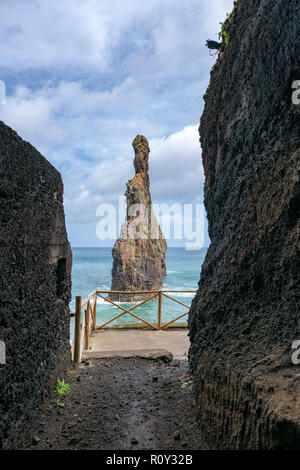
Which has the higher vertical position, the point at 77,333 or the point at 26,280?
the point at 26,280

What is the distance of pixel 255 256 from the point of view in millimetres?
3199

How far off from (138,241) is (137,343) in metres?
30.1

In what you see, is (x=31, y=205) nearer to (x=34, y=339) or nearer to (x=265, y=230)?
(x=34, y=339)

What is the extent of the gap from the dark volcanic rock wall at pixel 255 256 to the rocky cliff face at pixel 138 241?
1136 inches

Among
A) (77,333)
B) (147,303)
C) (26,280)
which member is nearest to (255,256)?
(26,280)

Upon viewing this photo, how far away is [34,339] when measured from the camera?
141 inches

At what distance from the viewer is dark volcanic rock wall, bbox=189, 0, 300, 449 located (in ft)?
7.45

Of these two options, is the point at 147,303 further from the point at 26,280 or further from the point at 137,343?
the point at 26,280

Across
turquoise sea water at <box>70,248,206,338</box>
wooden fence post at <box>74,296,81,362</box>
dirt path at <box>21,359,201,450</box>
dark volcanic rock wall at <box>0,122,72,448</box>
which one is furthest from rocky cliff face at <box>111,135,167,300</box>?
dark volcanic rock wall at <box>0,122,72,448</box>

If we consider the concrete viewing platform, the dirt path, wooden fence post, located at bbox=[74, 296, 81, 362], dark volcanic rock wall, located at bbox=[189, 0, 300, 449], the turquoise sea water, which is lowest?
the turquoise sea water

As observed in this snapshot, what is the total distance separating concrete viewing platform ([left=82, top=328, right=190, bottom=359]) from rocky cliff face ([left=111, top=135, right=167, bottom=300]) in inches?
944

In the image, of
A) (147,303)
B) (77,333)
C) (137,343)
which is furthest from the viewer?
(147,303)

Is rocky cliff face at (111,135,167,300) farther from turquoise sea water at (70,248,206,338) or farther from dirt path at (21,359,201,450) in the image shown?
dirt path at (21,359,201,450)

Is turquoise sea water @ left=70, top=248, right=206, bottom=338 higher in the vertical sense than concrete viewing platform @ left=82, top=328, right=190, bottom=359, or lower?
lower
